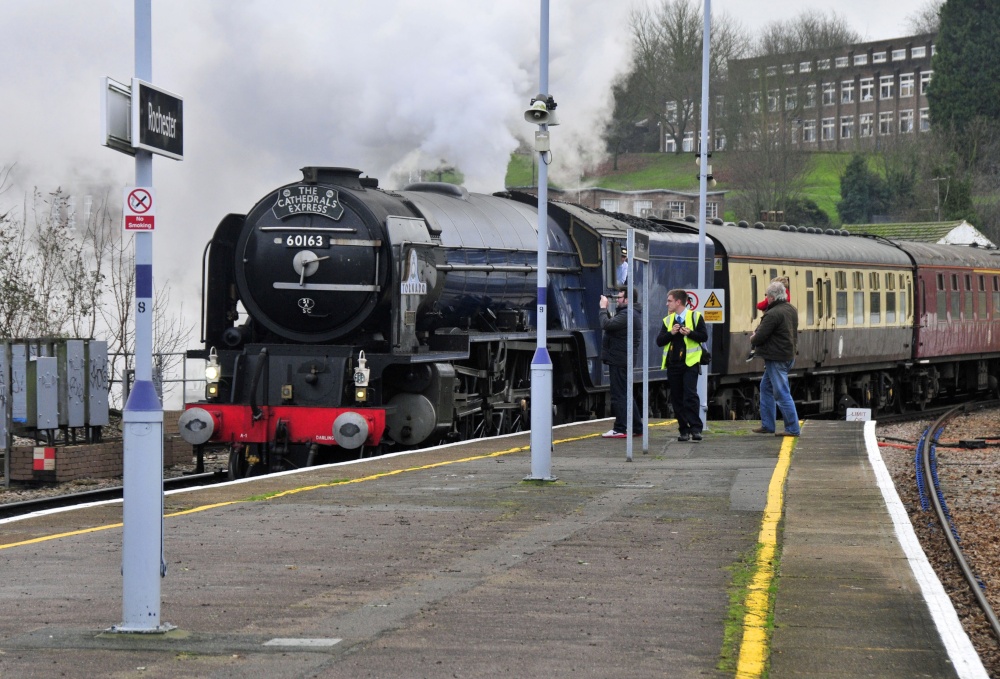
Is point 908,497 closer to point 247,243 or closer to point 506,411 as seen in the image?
point 506,411

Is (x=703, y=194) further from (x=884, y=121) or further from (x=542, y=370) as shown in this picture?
(x=884, y=121)

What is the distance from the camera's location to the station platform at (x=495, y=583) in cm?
577

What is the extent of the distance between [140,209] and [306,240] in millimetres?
8773

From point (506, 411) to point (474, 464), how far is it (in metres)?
4.26

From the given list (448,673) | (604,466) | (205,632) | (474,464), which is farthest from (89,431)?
(448,673)

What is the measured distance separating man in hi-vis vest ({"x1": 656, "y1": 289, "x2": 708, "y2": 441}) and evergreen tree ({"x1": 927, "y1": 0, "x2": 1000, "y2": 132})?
216ft

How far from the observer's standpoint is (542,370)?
474 inches

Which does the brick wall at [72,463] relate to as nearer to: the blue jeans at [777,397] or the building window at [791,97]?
the blue jeans at [777,397]

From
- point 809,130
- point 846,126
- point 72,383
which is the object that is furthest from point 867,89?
point 72,383

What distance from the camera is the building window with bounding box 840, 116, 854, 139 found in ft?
331

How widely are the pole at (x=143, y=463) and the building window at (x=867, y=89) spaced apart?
100757mm

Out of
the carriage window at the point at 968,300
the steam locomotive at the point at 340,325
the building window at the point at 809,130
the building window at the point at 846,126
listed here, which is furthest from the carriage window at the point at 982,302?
the building window at the point at 846,126

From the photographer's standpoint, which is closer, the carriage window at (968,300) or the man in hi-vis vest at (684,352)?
the man in hi-vis vest at (684,352)

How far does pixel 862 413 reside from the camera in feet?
74.2
